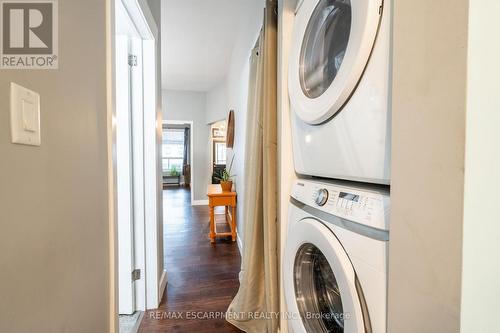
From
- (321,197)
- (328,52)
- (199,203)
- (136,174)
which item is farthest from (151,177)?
(199,203)

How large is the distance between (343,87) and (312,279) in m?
0.76

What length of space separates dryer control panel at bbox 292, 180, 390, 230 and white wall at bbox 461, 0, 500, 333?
0.16 meters

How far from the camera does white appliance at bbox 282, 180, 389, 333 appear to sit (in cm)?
51

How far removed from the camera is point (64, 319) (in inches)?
22.0

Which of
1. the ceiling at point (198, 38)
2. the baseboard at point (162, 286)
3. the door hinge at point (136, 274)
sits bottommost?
the baseboard at point (162, 286)

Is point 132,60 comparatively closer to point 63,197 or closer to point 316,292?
point 63,197

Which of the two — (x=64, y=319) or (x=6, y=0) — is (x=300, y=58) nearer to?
(x=6, y=0)

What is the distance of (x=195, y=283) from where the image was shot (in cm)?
186

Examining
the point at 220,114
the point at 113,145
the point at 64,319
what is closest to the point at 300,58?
the point at 113,145

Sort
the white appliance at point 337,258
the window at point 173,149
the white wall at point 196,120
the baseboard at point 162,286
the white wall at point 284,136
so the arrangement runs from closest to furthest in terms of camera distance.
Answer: the white appliance at point 337,258 → the white wall at point 284,136 → the baseboard at point 162,286 → the white wall at point 196,120 → the window at point 173,149

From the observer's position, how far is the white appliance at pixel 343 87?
523mm

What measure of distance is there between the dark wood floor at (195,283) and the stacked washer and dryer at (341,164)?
0.84m

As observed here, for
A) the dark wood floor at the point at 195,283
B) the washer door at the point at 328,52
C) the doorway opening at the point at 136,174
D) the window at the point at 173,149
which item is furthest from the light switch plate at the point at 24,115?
the window at the point at 173,149

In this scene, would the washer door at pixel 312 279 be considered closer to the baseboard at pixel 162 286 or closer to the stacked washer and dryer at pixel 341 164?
the stacked washer and dryer at pixel 341 164
